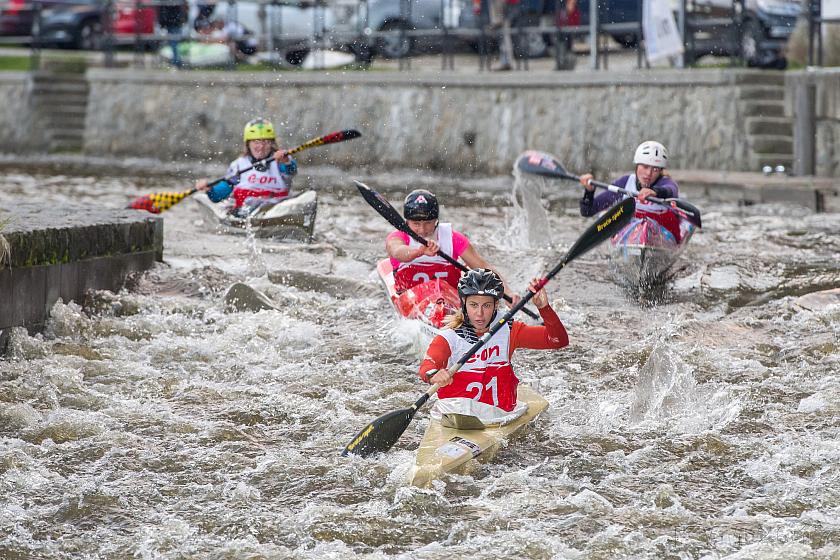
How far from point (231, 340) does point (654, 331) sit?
298 cm

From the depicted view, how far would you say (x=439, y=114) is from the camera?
19.7 m

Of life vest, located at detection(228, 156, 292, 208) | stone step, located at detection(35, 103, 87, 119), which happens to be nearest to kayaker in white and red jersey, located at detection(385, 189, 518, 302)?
life vest, located at detection(228, 156, 292, 208)

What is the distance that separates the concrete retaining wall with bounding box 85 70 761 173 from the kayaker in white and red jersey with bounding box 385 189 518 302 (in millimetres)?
8378

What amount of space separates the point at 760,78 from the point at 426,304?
930cm

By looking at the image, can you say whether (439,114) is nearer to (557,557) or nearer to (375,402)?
(375,402)

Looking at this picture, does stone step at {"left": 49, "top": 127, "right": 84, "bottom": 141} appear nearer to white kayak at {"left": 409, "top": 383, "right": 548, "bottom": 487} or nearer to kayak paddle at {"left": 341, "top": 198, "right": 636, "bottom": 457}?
white kayak at {"left": 409, "top": 383, "right": 548, "bottom": 487}

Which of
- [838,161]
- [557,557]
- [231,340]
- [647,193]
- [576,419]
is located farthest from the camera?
[838,161]

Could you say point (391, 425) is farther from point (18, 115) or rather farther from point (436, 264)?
point (18, 115)

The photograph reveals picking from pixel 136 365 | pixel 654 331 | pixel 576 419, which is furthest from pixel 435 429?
pixel 654 331

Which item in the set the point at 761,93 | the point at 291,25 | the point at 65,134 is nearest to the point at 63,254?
the point at 761,93

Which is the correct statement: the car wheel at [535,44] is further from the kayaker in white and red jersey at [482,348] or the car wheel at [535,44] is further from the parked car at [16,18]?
the kayaker in white and red jersey at [482,348]

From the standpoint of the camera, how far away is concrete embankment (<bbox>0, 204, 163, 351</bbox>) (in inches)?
339

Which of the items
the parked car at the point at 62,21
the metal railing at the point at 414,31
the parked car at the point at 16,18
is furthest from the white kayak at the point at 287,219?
the parked car at the point at 16,18

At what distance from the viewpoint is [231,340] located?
904cm
